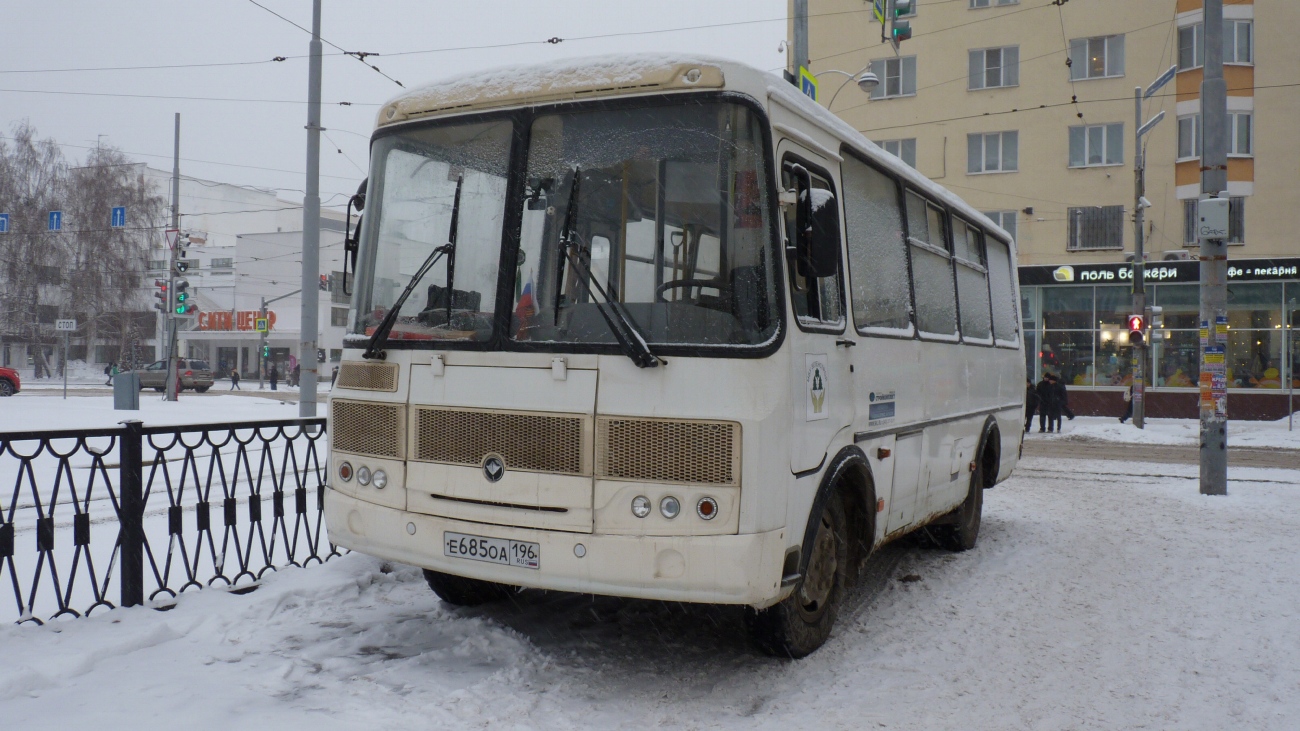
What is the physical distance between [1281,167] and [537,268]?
31403 millimetres

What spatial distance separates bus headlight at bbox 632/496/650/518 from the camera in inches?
179

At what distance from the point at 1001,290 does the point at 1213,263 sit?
4.23m

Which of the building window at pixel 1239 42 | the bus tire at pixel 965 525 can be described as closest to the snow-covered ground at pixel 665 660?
the bus tire at pixel 965 525

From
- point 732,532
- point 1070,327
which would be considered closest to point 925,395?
point 732,532

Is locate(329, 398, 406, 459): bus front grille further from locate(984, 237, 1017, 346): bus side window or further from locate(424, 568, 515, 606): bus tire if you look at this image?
locate(984, 237, 1017, 346): bus side window

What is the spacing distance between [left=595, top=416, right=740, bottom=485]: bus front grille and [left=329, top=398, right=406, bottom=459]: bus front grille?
1.15 m

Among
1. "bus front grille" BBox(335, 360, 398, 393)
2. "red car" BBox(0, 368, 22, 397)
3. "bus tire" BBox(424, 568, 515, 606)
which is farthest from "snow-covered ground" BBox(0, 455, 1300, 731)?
"red car" BBox(0, 368, 22, 397)

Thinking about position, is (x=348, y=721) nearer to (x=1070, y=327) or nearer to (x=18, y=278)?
(x=1070, y=327)

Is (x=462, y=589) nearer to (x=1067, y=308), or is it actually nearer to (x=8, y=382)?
(x=1067, y=308)

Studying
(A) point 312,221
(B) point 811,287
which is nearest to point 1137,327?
(A) point 312,221

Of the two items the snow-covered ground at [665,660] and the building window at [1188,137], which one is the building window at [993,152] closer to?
the building window at [1188,137]

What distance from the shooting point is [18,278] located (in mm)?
52469

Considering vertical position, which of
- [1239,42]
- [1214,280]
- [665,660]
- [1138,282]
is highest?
[1239,42]

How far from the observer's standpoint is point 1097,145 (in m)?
31.8
